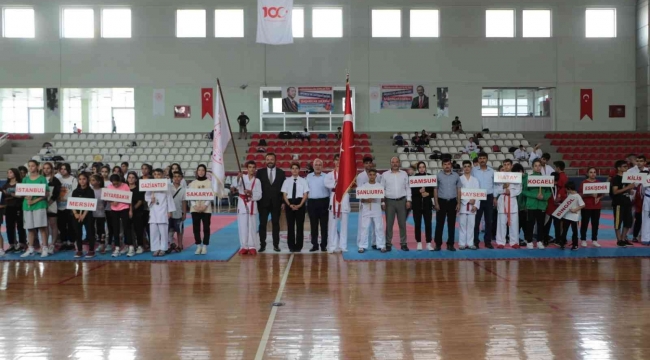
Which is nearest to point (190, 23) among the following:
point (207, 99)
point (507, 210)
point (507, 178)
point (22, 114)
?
point (207, 99)

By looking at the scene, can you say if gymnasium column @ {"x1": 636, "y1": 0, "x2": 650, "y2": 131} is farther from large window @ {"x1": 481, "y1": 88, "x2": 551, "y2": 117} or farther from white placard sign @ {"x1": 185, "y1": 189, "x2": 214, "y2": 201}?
white placard sign @ {"x1": 185, "y1": 189, "x2": 214, "y2": 201}

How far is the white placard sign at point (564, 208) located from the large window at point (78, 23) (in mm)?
21891

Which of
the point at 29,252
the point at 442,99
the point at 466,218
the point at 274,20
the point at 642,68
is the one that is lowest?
the point at 29,252

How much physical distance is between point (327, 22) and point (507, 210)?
55.7ft

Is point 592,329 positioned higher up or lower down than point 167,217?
lower down

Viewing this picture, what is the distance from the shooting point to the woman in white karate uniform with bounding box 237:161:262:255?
30.9ft

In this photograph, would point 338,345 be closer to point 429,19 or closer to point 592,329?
point 592,329

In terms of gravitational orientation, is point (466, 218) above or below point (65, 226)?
above

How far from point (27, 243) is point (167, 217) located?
2818mm

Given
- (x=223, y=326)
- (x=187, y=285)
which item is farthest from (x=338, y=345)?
(x=187, y=285)

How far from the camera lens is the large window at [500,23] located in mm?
24625

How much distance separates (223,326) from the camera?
16.8ft

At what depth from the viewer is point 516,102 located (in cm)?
2597

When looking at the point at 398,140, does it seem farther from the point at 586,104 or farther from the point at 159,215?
the point at 159,215
